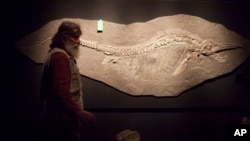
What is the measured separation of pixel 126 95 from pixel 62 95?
1.02 meters

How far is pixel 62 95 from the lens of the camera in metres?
2.22

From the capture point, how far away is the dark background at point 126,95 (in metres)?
3.09

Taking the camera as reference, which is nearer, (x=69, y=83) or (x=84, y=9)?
(x=69, y=83)

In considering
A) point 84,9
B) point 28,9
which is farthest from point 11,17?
point 84,9

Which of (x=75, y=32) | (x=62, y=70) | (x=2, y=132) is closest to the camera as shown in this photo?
(x=62, y=70)

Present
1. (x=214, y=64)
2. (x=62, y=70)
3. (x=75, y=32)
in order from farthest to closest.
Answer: (x=214, y=64)
(x=75, y=32)
(x=62, y=70)

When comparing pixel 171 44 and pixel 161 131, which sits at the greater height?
pixel 171 44

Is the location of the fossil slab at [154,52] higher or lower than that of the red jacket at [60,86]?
higher

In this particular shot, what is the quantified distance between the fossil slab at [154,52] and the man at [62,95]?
70 centimetres

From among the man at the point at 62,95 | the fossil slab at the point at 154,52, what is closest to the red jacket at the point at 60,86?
the man at the point at 62,95

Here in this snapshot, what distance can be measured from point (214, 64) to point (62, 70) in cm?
154

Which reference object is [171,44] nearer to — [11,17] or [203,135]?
[203,135]

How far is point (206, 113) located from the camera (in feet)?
10.8

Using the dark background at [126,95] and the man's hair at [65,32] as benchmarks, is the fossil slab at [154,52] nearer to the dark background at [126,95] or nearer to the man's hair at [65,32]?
the dark background at [126,95]
